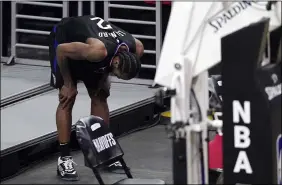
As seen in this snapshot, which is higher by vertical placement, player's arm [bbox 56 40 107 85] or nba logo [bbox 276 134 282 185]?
player's arm [bbox 56 40 107 85]

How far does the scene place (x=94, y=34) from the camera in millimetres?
7621

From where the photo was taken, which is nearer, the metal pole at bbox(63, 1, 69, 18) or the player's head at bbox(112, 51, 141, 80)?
the player's head at bbox(112, 51, 141, 80)

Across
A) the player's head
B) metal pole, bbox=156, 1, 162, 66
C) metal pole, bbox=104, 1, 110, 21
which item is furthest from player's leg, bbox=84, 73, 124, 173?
metal pole, bbox=104, 1, 110, 21

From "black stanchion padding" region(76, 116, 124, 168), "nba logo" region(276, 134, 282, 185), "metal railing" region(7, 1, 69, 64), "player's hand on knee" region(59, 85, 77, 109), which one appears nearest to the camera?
"nba logo" region(276, 134, 282, 185)

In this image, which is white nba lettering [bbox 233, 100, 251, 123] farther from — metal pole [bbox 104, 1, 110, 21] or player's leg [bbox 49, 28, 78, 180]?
metal pole [bbox 104, 1, 110, 21]

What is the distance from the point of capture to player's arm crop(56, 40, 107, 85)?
743 centimetres

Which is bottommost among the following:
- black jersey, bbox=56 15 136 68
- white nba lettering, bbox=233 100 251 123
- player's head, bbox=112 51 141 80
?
white nba lettering, bbox=233 100 251 123

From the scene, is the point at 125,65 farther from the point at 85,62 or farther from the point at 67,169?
the point at 67,169

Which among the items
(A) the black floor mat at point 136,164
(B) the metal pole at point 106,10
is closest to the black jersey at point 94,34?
(A) the black floor mat at point 136,164

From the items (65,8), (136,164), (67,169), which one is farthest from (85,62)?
(65,8)

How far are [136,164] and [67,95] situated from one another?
41.3 inches

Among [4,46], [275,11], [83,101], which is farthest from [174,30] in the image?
[4,46]

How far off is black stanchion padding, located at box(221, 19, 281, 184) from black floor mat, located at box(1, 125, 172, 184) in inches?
71.1

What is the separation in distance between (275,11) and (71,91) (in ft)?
7.57
